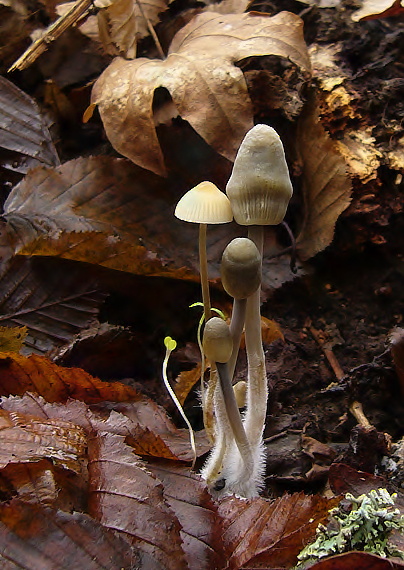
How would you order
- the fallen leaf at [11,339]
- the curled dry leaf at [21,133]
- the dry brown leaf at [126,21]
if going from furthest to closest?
the dry brown leaf at [126,21]
the curled dry leaf at [21,133]
the fallen leaf at [11,339]

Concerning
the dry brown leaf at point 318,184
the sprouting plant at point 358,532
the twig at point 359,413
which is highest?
the sprouting plant at point 358,532

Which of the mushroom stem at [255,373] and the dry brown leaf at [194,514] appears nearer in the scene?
the dry brown leaf at [194,514]

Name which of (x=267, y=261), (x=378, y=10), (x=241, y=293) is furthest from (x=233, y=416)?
(x=378, y=10)

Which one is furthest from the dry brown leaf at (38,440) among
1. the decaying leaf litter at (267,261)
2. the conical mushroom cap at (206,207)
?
the conical mushroom cap at (206,207)

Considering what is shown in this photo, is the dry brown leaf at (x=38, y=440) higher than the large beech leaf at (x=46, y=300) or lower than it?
higher

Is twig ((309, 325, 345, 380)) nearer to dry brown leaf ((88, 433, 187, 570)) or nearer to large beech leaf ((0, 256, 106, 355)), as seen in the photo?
large beech leaf ((0, 256, 106, 355))

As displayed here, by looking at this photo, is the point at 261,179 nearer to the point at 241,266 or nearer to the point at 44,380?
the point at 241,266

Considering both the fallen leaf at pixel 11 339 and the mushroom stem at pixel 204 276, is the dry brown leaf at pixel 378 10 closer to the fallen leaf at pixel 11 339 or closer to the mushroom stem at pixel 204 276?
the mushroom stem at pixel 204 276

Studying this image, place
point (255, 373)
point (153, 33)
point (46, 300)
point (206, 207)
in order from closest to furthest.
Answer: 1. point (206, 207)
2. point (255, 373)
3. point (46, 300)
4. point (153, 33)
